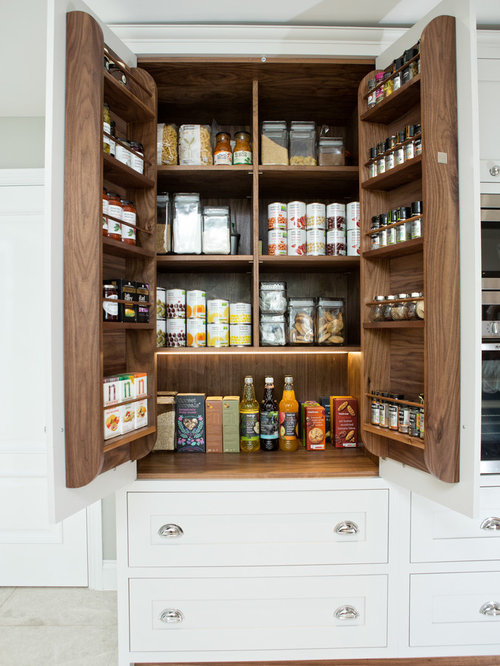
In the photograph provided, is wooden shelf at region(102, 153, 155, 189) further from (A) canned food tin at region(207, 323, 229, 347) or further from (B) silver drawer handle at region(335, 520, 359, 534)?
(B) silver drawer handle at region(335, 520, 359, 534)

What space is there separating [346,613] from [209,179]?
5.88 feet

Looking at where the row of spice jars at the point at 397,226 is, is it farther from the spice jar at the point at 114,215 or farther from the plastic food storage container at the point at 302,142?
the spice jar at the point at 114,215

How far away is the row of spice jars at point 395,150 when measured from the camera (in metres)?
1.29

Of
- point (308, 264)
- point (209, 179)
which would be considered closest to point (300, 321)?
point (308, 264)

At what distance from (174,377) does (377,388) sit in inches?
37.3

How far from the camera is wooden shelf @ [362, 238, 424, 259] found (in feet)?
4.16

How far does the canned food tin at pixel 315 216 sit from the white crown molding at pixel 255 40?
0.58m

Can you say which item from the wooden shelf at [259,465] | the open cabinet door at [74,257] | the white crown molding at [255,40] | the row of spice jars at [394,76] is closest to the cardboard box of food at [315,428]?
the wooden shelf at [259,465]

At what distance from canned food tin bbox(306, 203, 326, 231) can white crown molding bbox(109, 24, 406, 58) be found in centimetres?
58

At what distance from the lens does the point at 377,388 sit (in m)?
1.56

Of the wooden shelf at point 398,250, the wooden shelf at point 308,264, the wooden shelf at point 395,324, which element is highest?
the wooden shelf at point 308,264

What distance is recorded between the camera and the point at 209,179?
1719mm

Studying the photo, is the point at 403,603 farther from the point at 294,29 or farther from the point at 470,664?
the point at 294,29

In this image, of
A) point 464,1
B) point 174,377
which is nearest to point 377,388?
point 174,377
